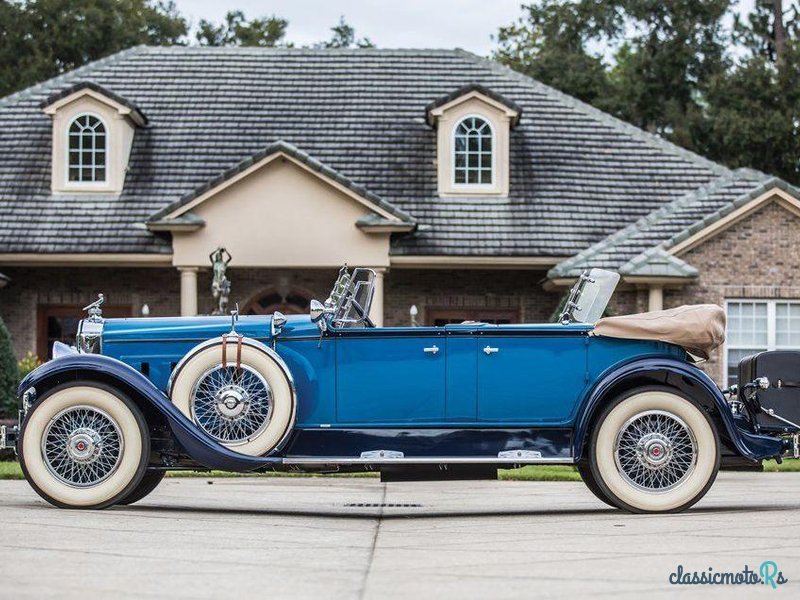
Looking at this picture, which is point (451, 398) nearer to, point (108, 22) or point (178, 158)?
point (178, 158)

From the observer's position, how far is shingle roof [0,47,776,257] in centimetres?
2223

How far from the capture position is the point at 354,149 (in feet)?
77.0

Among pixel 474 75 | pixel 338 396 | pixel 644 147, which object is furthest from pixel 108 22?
pixel 338 396

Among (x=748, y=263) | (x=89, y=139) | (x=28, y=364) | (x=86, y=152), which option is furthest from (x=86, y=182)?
(x=748, y=263)

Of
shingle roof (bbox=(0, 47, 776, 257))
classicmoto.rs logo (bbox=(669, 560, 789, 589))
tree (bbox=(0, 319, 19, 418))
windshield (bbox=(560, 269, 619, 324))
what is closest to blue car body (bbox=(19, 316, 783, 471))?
windshield (bbox=(560, 269, 619, 324))

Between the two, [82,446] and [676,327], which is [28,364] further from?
[676,327]

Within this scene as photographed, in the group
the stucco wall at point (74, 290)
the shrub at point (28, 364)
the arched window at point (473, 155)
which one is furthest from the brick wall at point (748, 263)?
the shrub at point (28, 364)

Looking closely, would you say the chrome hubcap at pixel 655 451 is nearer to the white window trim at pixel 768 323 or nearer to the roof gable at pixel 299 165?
the white window trim at pixel 768 323

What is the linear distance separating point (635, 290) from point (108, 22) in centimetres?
2211

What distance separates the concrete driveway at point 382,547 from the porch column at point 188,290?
1015cm

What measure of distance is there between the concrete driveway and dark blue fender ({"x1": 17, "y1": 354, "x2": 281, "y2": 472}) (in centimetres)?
38

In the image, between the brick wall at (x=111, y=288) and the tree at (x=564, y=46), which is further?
the tree at (x=564, y=46)

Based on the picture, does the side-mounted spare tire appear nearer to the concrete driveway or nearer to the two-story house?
the concrete driveway

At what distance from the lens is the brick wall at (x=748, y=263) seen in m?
20.2
